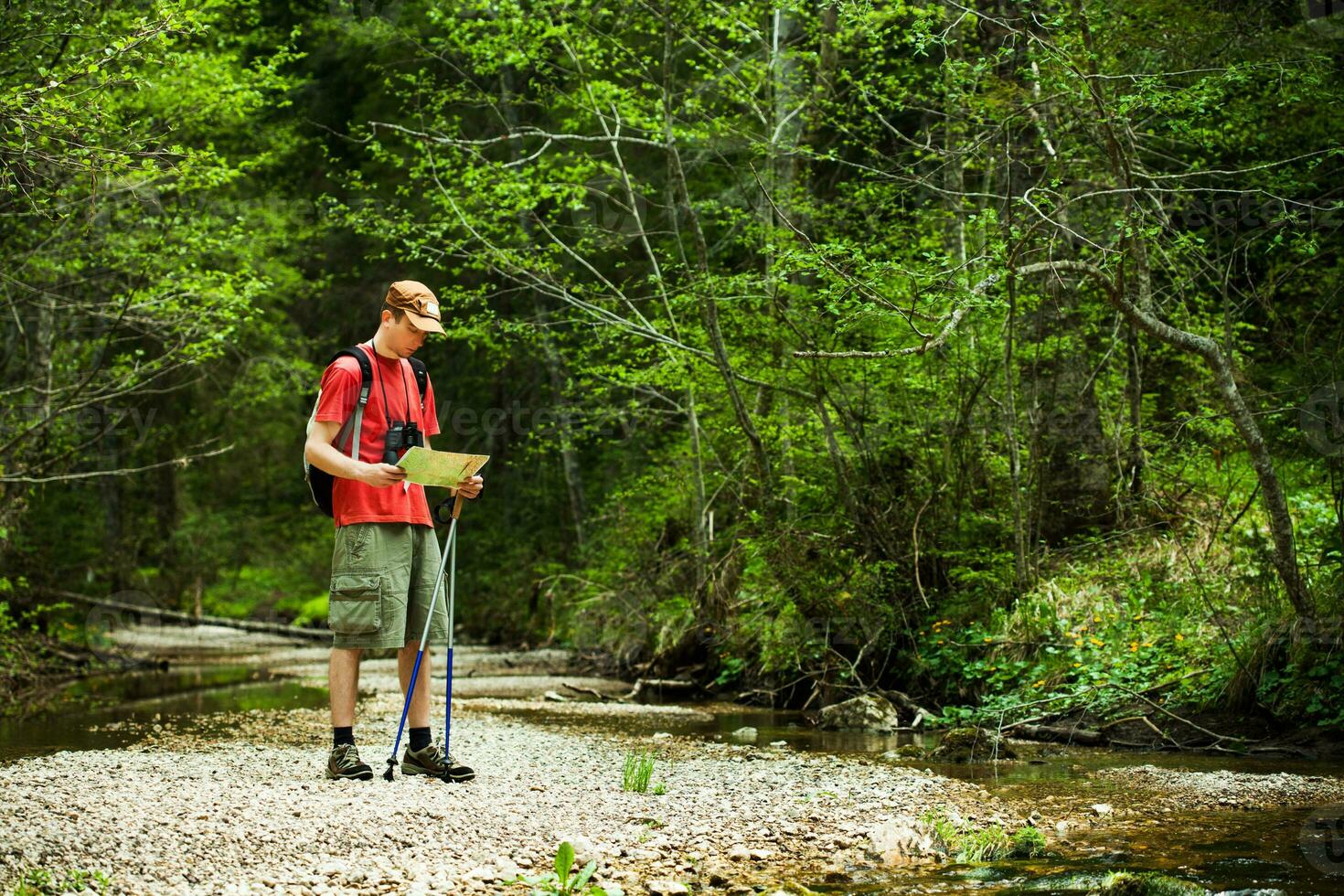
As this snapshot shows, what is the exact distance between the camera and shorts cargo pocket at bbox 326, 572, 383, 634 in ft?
17.9

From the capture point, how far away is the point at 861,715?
848cm

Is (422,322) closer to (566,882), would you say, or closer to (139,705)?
(566,882)

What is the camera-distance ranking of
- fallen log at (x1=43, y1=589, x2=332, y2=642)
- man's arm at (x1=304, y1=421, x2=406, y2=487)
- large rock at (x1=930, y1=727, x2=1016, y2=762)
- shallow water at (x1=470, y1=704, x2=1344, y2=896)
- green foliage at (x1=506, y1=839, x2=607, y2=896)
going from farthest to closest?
1. fallen log at (x1=43, y1=589, x2=332, y2=642)
2. large rock at (x1=930, y1=727, x2=1016, y2=762)
3. man's arm at (x1=304, y1=421, x2=406, y2=487)
4. shallow water at (x1=470, y1=704, x2=1344, y2=896)
5. green foliage at (x1=506, y1=839, x2=607, y2=896)

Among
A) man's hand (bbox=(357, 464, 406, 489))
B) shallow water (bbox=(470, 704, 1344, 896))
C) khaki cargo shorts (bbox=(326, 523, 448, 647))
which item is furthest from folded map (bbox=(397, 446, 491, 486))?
shallow water (bbox=(470, 704, 1344, 896))

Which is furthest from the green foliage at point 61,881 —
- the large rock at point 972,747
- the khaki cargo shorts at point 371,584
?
the large rock at point 972,747

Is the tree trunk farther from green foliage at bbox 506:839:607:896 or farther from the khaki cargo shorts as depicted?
green foliage at bbox 506:839:607:896

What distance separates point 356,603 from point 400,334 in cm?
125

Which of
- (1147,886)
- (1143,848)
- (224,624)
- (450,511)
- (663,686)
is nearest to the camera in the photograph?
(1147,886)

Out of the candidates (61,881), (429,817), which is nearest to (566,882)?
(429,817)

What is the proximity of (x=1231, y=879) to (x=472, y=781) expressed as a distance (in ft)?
10.5

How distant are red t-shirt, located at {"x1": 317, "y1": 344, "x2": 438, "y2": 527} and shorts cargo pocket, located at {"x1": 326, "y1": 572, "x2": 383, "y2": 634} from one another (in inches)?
10.2

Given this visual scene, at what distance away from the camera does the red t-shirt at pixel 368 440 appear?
5.49 m

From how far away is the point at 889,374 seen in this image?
950cm

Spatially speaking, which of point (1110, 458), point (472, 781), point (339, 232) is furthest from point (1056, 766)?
point (339, 232)
